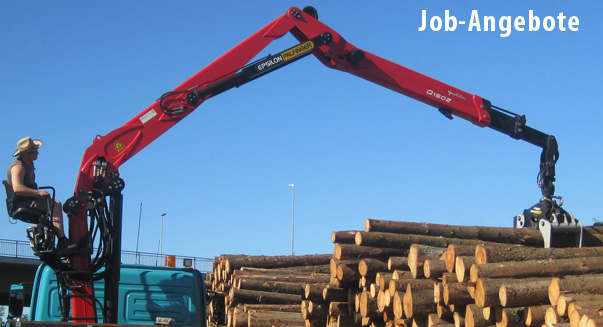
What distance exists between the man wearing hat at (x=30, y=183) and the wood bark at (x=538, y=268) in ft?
16.9

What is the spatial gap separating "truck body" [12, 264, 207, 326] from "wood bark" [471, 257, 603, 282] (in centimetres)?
374

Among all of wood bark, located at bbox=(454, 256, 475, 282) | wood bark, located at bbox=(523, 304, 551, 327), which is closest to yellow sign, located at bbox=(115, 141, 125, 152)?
wood bark, located at bbox=(454, 256, 475, 282)

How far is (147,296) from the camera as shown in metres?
10.9

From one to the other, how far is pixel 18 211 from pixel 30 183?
1.34 ft

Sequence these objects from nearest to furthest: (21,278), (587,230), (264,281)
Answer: (587,230) → (264,281) → (21,278)

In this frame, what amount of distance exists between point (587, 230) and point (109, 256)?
287 inches

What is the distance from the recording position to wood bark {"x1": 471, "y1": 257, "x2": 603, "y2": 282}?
10.1 metres

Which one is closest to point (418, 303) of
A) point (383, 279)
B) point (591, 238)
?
point (383, 279)

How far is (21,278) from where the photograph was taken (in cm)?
3181

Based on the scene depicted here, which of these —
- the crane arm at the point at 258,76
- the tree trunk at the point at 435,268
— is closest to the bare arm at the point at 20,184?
the crane arm at the point at 258,76

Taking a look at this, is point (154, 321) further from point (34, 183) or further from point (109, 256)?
point (34, 183)

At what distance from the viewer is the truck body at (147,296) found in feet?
34.6

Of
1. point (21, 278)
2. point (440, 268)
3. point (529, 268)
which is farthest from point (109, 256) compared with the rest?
point (21, 278)

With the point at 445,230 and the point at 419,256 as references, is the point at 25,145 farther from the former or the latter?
the point at 445,230
